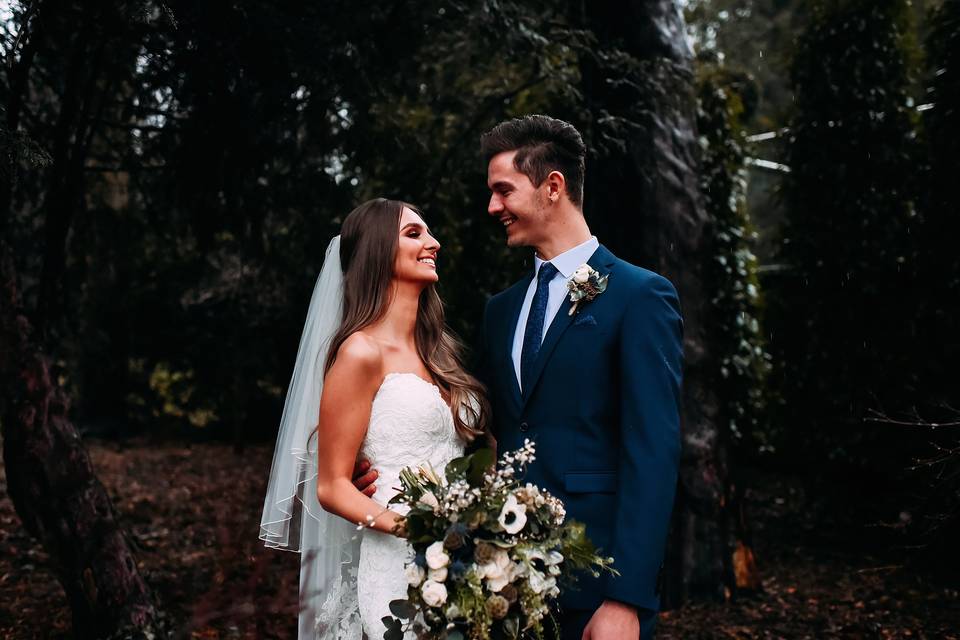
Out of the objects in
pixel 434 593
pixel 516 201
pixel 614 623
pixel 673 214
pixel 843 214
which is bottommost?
pixel 614 623

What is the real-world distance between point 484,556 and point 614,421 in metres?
0.77

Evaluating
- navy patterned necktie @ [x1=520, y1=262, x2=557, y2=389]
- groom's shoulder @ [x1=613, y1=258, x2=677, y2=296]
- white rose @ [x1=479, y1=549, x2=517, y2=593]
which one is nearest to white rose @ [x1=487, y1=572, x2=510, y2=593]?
white rose @ [x1=479, y1=549, x2=517, y2=593]

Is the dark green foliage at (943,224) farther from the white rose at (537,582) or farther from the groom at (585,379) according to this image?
the white rose at (537,582)

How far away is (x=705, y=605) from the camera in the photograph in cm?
620

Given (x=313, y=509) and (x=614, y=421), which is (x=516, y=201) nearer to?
(x=614, y=421)

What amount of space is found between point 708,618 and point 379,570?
3.87 meters

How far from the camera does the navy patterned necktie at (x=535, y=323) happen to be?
9.73 feet

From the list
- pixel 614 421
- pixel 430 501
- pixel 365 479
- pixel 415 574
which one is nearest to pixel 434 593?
pixel 415 574

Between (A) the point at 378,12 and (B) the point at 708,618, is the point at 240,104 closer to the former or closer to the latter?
(A) the point at 378,12

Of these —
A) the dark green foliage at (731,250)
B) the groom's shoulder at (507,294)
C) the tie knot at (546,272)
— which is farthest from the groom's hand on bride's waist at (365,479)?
the dark green foliage at (731,250)

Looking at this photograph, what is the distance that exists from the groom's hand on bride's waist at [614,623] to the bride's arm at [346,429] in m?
0.73

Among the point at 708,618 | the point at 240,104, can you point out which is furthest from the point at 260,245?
the point at 708,618

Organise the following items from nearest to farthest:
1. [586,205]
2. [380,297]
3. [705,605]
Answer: [380,297] → [705,605] → [586,205]

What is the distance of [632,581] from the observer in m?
2.56
